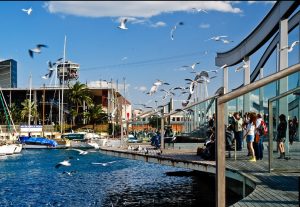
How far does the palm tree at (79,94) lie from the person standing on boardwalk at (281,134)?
8067 centimetres

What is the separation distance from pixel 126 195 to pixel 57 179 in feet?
29.7

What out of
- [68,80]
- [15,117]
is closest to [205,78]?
[15,117]

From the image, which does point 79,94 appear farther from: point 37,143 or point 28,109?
point 37,143

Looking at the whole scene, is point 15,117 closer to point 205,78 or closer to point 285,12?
point 205,78

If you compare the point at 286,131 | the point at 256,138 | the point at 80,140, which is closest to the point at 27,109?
the point at 80,140

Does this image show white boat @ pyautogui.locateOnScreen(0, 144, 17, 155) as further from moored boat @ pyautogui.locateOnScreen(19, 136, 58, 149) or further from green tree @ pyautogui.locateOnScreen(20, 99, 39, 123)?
green tree @ pyautogui.locateOnScreen(20, 99, 39, 123)

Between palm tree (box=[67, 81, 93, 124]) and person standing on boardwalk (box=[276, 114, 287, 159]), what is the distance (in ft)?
265

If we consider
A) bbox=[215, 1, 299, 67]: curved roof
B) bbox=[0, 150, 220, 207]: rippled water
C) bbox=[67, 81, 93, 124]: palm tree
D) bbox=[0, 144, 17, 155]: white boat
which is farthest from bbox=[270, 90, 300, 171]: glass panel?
bbox=[67, 81, 93, 124]: palm tree

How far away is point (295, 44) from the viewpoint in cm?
1952

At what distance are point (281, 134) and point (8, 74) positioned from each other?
128399 millimetres

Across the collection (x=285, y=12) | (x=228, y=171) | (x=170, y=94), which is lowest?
(x=228, y=171)

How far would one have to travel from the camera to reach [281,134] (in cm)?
1584

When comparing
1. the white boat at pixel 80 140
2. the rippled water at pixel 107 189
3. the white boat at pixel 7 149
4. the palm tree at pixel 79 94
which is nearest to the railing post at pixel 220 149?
the rippled water at pixel 107 189

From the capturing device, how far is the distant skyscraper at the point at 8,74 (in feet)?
435
